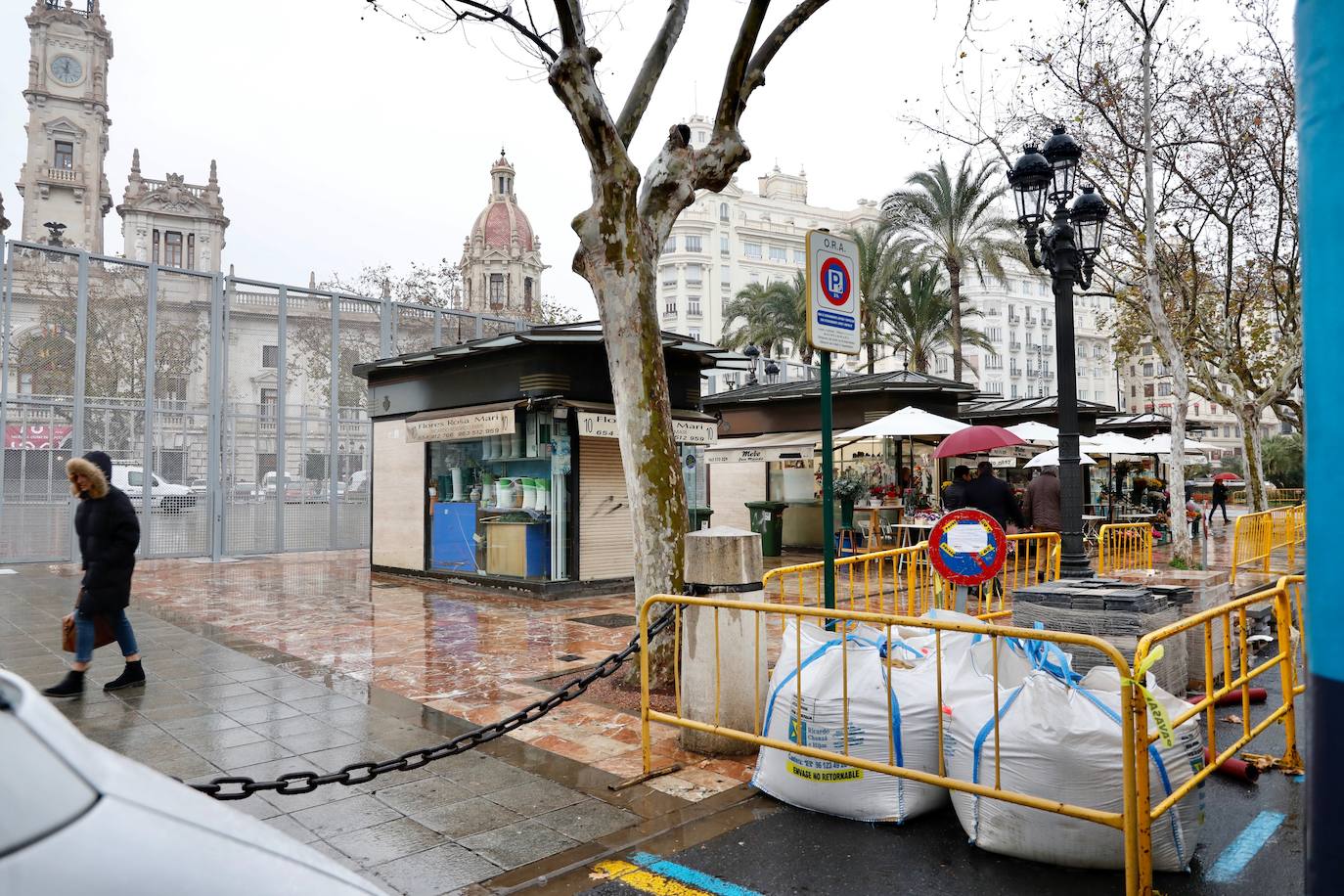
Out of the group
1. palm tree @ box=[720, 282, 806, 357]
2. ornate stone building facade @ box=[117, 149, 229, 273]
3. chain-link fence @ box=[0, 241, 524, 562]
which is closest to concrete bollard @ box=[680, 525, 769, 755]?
chain-link fence @ box=[0, 241, 524, 562]

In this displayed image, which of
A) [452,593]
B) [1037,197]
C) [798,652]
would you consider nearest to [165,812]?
[798,652]

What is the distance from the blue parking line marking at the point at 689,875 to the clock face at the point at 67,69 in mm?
74892

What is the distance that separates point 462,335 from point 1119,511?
16.8 meters

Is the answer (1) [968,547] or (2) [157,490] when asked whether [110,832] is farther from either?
(2) [157,490]

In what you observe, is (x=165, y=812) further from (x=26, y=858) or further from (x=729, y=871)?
(x=729, y=871)

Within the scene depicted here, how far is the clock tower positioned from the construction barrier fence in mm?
68058

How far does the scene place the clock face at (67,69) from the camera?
198 ft

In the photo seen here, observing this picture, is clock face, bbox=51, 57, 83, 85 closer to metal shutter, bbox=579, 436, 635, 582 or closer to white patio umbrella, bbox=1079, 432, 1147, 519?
metal shutter, bbox=579, 436, 635, 582

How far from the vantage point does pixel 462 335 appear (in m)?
22.5

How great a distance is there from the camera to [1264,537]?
1291 centimetres

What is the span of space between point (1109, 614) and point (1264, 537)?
920 cm

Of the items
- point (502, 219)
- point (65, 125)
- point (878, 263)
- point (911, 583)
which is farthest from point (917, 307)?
point (65, 125)

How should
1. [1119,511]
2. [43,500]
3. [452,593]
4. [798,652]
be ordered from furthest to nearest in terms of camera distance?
[1119,511] < [43,500] < [452,593] < [798,652]

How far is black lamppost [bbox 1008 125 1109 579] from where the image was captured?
8.69m
